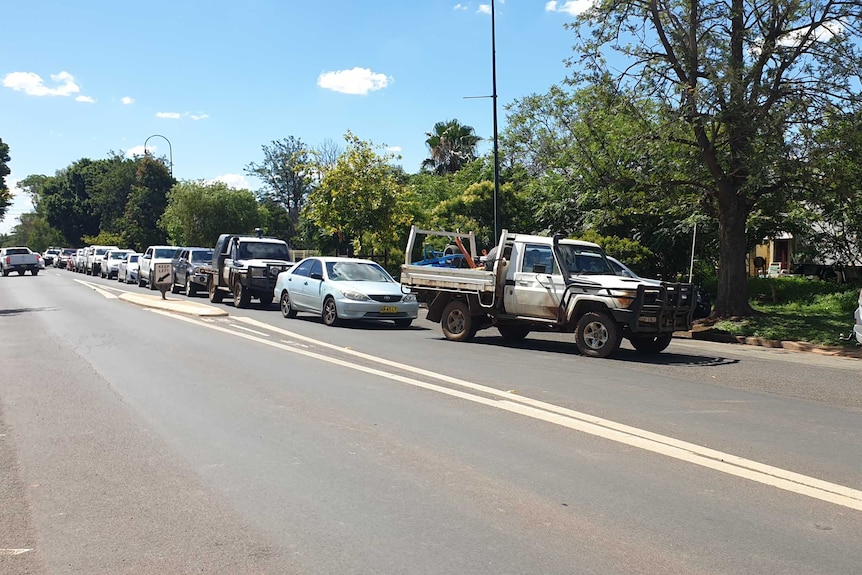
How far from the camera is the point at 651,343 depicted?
13.8 meters

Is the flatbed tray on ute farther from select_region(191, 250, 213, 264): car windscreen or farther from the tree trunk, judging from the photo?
select_region(191, 250, 213, 264): car windscreen

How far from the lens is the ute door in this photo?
44.8ft

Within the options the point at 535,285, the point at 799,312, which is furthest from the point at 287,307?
the point at 799,312

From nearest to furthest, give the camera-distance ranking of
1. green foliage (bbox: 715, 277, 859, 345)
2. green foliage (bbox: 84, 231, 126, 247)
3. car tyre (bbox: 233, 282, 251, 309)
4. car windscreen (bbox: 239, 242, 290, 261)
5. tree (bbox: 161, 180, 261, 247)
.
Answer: green foliage (bbox: 715, 277, 859, 345) < car tyre (bbox: 233, 282, 251, 309) < car windscreen (bbox: 239, 242, 290, 261) < tree (bbox: 161, 180, 261, 247) < green foliage (bbox: 84, 231, 126, 247)

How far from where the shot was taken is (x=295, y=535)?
4543 mm

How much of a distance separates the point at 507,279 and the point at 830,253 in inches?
684

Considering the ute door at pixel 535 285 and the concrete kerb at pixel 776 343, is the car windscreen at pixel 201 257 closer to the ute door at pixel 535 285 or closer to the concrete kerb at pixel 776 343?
the ute door at pixel 535 285

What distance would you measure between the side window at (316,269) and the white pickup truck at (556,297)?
11.2 feet

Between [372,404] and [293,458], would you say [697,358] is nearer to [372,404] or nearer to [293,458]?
[372,404]

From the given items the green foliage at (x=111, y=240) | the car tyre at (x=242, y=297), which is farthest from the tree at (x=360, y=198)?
the green foliage at (x=111, y=240)

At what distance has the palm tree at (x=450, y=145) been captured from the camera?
2120 inches

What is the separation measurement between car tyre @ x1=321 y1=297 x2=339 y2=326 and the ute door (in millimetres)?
4773

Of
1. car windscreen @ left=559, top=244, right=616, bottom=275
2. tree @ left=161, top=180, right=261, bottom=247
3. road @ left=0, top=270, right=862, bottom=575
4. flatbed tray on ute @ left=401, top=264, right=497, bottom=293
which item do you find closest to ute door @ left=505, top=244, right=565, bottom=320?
car windscreen @ left=559, top=244, right=616, bottom=275

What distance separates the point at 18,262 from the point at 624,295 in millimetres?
46988
